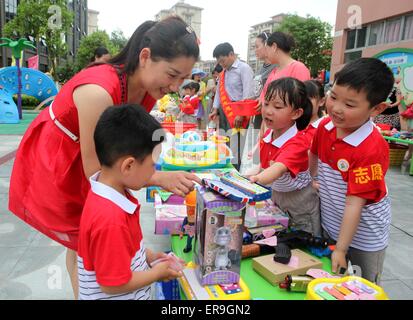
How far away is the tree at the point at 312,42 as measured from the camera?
2536 cm

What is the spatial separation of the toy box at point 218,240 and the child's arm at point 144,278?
109 millimetres

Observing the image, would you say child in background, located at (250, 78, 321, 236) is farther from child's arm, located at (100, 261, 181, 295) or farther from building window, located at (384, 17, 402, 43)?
building window, located at (384, 17, 402, 43)

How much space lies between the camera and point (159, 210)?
1.88m

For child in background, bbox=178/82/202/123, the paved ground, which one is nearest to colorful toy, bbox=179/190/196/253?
the paved ground

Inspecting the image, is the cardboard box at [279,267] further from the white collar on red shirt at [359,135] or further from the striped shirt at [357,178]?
the white collar on red shirt at [359,135]

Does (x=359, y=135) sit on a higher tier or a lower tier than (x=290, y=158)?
higher

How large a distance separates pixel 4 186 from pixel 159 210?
111 inches

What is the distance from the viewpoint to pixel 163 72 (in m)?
1.22

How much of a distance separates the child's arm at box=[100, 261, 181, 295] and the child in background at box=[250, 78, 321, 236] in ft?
2.33

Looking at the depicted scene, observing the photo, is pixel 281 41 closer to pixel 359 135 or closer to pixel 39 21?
pixel 359 135

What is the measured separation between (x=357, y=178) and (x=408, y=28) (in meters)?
12.0

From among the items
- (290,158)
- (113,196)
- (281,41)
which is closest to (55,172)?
(113,196)

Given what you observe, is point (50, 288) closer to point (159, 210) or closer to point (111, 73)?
point (159, 210)
